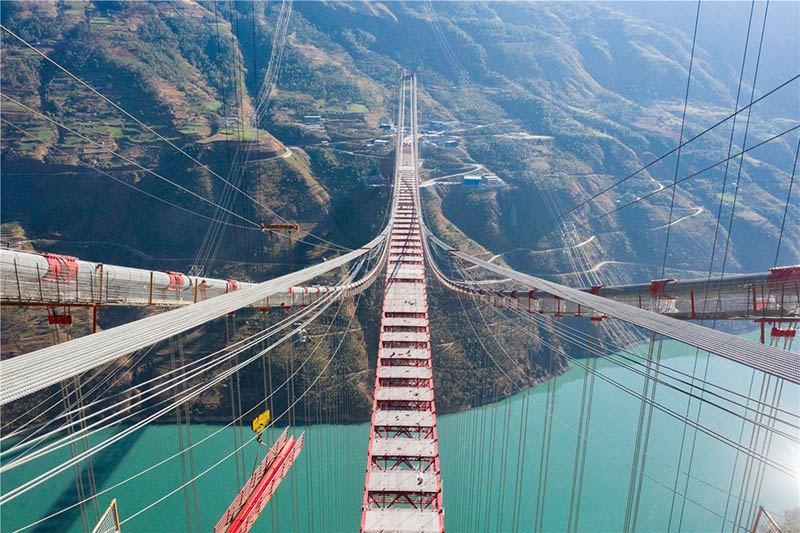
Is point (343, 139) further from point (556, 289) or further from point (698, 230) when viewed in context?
point (556, 289)

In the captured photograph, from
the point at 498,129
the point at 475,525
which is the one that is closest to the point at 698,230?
the point at 498,129

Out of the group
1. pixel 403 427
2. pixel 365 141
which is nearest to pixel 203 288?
pixel 403 427

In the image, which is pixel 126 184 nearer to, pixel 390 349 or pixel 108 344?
pixel 390 349

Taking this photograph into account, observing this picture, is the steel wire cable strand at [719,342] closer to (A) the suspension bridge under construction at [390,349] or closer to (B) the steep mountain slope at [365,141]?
(A) the suspension bridge under construction at [390,349]

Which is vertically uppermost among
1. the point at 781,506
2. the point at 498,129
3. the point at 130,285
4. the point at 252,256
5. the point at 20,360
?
the point at 498,129

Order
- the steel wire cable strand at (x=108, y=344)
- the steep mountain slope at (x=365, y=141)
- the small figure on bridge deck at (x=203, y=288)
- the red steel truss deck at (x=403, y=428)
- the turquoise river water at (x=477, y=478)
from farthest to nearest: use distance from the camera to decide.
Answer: the steep mountain slope at (x=365, y=141)
the turquoise river water at (x=477, y=478)
the small figure on bridge deck at (x=203, y=288)
the red steel truss deck at (x=403, y=428)
the steel wire cable strand at (x=108, y=344)

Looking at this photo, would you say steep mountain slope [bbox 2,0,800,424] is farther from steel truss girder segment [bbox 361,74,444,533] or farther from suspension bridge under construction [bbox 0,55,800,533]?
steel truss girder segment [bbox 361,74,444,533]

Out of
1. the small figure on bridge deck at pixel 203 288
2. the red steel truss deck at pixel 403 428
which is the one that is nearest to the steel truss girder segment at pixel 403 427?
the red steel truss deck at pixel 403 428

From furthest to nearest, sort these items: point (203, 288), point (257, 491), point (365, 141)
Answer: point (365, 141) → point (203, 288) → point (257, 491)

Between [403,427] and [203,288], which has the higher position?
[203,288]

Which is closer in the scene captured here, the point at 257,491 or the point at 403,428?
the point at 257,491

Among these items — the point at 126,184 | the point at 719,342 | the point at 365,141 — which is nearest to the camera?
the point at 719,342
